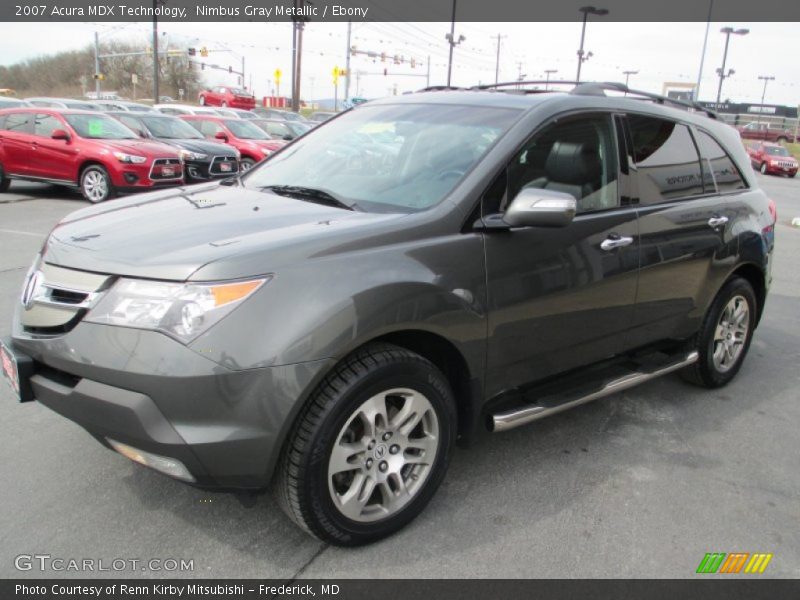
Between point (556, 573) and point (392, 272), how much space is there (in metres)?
1.34

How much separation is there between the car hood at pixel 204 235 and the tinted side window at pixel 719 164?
2500mm

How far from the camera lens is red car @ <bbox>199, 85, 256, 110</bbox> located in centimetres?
4738

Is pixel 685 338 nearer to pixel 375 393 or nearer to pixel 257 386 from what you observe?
pixel 375 393

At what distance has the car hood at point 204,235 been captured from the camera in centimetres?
232

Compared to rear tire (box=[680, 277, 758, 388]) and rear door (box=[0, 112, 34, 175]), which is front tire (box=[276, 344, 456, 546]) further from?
rear door (box=[0, 112, 34, 175])

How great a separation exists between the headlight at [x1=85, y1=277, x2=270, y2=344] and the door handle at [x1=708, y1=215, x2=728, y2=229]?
9.80 ft

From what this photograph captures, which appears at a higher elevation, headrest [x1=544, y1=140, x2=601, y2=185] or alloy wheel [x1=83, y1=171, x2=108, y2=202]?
headrest [x1=544, y1=140, x2=601, y2=185]

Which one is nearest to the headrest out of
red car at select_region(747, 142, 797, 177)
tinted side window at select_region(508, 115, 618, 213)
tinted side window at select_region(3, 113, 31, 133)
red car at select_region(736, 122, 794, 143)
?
tinted side window at select_region(508, 115, 618, 213)

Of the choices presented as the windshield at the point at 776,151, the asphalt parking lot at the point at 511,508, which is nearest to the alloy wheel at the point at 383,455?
the asphalt parking lot at the point at 511,508

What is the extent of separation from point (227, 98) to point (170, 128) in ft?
112

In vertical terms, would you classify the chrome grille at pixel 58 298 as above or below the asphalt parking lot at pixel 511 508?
above

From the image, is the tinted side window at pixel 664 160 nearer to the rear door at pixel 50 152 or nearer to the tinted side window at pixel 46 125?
the rear door at pixel 50 152

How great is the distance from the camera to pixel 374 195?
3.08m
